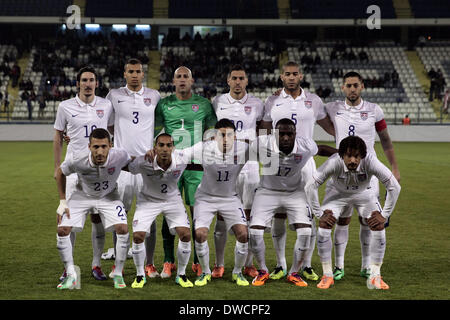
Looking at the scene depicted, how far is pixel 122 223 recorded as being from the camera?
6320mm

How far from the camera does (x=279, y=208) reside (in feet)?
21.5

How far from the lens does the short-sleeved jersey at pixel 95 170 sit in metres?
6.28

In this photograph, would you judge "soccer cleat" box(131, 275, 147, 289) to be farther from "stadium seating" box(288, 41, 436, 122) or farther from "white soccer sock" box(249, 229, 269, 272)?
"stadium seating" box(288, 41, 436, 122)

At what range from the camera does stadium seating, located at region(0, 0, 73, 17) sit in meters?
38.8

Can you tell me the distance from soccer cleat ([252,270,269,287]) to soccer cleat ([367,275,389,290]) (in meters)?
1.02

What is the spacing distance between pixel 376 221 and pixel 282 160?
1.13 meters

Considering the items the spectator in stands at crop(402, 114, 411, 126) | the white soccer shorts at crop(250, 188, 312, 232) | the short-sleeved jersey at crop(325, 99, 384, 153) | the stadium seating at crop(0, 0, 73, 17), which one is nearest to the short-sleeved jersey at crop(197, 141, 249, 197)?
the white soccer shorts at crop(250, 188, 312, 232)

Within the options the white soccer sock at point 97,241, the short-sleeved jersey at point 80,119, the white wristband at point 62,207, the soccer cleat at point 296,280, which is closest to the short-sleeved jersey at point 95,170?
the white wristband at point 62,207

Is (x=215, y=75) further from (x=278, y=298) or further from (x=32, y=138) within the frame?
(x=278, y=298)

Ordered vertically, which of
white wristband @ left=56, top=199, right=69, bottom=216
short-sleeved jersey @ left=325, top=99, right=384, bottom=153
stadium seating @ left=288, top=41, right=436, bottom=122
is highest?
stadium seating @ left=288, top=41, right=436, bottom=122

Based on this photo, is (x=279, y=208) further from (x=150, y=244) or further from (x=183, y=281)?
(x=150, y=244)

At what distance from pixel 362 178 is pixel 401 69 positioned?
1256 inches

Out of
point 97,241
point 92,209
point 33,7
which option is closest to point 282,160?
point 92,209

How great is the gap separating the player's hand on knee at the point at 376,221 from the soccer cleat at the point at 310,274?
766 mm
